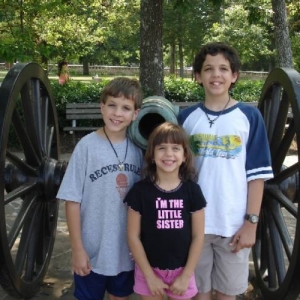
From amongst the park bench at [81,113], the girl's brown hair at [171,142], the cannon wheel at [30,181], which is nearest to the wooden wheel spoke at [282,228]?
the girl's brown hair at [171,142]

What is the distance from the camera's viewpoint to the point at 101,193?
2148mm

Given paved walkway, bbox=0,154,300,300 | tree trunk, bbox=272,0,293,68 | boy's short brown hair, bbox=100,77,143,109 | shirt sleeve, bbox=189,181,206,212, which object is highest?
tree trunk, bbox=272,0,293,68

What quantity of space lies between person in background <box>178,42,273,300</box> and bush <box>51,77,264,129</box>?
5668 millimetres

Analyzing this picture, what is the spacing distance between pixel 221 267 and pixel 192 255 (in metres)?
0.34

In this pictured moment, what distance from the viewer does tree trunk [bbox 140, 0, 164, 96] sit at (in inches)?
297

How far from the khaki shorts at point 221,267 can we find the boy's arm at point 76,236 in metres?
0.59

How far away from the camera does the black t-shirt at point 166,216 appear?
2.04 m

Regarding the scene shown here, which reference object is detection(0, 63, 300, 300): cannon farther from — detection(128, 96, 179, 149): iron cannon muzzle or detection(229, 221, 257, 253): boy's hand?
detection(229, 221, 257, 253): boy's hand

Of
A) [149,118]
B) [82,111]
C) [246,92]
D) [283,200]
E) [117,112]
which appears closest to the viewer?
[117,112]

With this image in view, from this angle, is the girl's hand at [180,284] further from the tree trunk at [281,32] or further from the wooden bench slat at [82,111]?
the tree trunk at [281,32]

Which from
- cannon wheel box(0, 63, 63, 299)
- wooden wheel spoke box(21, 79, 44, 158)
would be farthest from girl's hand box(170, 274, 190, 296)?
wooden wheel spoke box(21, 79, 44, 158)

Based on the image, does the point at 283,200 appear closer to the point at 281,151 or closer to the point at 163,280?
the point at 281,151

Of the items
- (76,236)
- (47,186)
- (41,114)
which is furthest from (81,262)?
(41,114)

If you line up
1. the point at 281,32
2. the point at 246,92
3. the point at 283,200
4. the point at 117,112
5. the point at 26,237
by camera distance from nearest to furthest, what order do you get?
1. the point at 117,112
2. the point at 283,200
3. the point at 26,237
4. the point at 281,32
5. the point at 246,92
